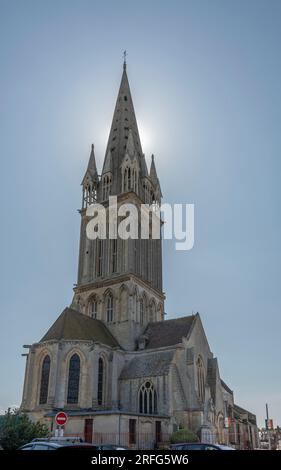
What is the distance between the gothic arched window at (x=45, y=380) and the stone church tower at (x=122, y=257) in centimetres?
861

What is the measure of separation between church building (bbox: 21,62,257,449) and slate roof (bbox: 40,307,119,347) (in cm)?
12

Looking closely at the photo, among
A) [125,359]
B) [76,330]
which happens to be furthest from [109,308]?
[76,330]

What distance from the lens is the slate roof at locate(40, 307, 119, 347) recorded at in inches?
1443

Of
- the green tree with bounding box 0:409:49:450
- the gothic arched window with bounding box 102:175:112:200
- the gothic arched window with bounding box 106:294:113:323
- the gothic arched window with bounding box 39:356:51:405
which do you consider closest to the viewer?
the green tree with bounding box 0:409:49:450

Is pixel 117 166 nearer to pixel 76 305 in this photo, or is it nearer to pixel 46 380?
pixel 76 305

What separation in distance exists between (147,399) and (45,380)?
879cm

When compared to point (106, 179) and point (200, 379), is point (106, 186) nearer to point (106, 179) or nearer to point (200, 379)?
point (106, 179)

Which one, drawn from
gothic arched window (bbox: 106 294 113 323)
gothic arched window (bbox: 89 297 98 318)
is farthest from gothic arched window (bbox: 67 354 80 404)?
gothic arched window (bbox: 89 297 98 318)

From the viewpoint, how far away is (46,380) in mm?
34906

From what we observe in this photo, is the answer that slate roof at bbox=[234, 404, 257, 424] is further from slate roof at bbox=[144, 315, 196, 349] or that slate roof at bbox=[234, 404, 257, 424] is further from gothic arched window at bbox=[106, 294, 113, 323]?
gothic arched window at bbox=[106, 294, 113, 323]

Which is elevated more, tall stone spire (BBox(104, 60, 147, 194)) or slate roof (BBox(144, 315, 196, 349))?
tall stone spire (BBox(104, 60, 147, 194))

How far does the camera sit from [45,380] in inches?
1378
